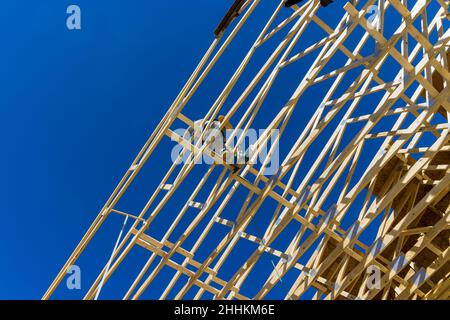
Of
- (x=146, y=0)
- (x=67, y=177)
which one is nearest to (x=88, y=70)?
(x=146, y=0)

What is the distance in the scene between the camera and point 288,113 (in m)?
6.92

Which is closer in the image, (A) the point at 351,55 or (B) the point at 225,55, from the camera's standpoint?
(A) the point at 351,55

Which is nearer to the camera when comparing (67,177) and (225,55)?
(225,55)

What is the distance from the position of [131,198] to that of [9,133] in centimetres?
455

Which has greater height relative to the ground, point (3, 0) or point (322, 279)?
point (3, 0)

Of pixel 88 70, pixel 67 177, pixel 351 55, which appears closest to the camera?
pixel 351 55

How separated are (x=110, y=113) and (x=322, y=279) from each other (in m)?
9.86
